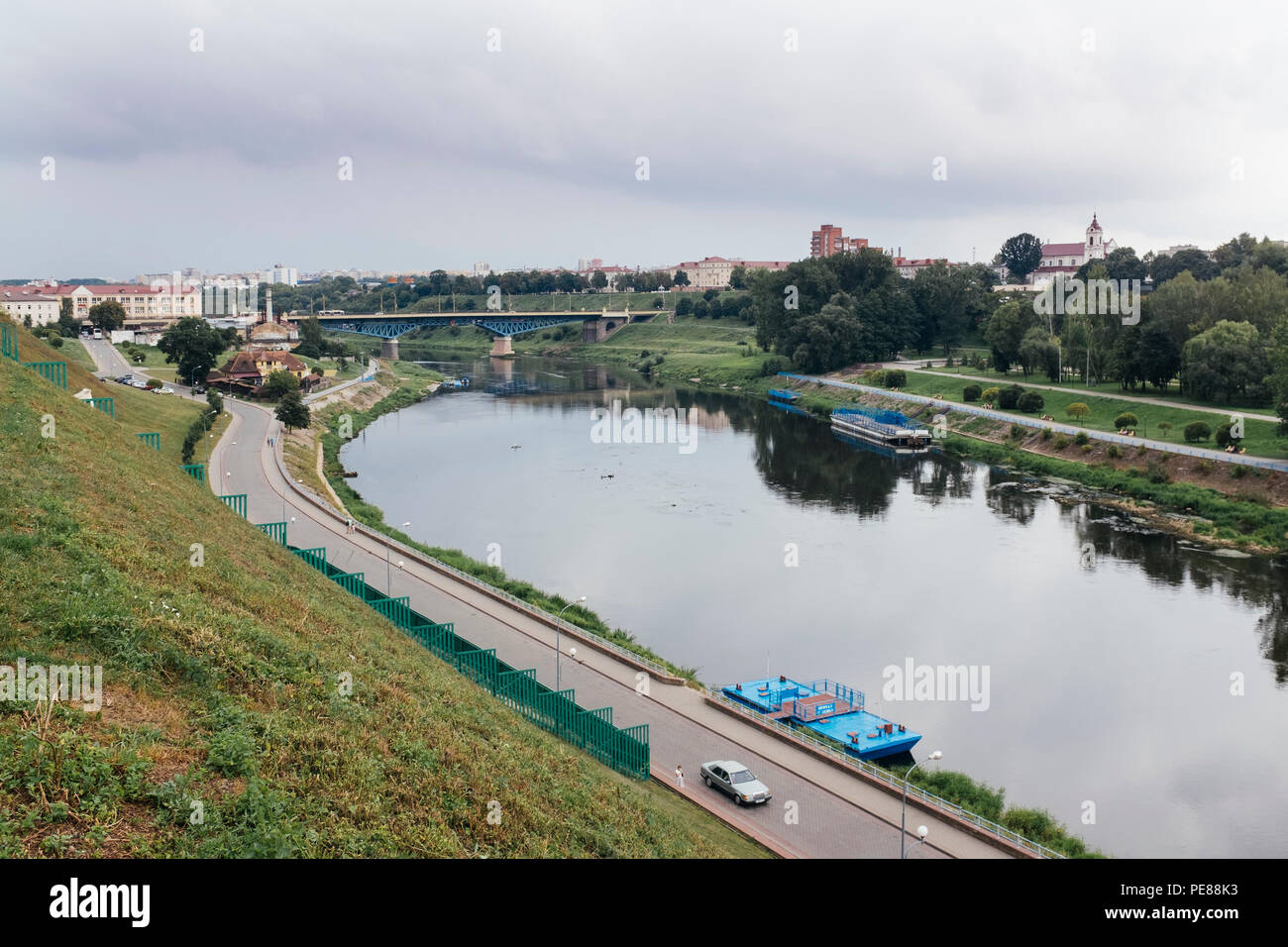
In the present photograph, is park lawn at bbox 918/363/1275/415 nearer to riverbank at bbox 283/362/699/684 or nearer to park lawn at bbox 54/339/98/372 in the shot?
riverbank at bbox 283/362/699/684

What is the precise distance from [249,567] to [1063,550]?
28.0 metres

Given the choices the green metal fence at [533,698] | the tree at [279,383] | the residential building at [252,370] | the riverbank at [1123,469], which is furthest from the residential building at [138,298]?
the green metal fence at [533,698]

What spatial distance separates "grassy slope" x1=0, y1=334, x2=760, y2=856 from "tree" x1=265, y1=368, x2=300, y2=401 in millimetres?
44490

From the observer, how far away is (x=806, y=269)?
285 feet

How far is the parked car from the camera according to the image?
57.9 ft

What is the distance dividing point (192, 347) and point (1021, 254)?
4247 inches

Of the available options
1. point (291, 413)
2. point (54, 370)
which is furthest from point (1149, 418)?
point (54, 370)

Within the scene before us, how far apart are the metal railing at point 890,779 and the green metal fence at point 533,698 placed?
9.21ft

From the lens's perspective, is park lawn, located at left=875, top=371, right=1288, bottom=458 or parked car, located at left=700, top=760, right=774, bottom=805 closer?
parked car, located at left=700, top=760, right=774, bottom=805

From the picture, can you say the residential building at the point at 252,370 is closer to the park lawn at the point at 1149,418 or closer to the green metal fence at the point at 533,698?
the park lawn at the point at 1149,418

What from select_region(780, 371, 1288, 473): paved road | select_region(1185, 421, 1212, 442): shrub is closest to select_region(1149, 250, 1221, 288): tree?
select_region(780, 371, 1288, 473): paved road

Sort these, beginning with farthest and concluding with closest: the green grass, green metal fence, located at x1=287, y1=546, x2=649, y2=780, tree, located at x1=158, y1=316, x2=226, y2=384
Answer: tree, located at x1=158, y1=316, x2=226, y2=384 < the green grass < green metal fence, located at x1=287, y1=546, x2=649, y2=780
